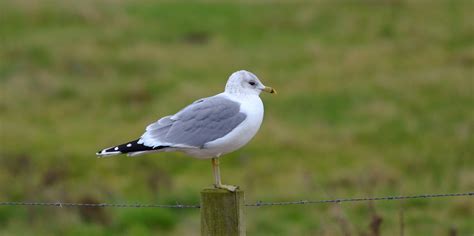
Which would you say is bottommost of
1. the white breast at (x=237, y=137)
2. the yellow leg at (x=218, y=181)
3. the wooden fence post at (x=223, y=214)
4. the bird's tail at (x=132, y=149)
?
the wooden fence post at (x=223, y=214)

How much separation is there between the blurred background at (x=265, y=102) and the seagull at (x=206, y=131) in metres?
1.77

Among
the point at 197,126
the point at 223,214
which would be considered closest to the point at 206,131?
the point at 197,126

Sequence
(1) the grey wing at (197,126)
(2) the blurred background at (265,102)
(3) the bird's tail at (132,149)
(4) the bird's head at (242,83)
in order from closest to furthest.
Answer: (3) the bird's tail at (132,149) < (1) the grey wing at (197,126) < (4) the bird's head at (242,83) < (2) the blurred background at (265,102)

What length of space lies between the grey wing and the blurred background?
1.82m

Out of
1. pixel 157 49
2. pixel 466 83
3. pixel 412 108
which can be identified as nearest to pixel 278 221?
pixel 412 108

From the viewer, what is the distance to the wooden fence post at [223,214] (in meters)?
4.72

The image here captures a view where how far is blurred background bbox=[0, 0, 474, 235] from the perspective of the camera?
10984 mm

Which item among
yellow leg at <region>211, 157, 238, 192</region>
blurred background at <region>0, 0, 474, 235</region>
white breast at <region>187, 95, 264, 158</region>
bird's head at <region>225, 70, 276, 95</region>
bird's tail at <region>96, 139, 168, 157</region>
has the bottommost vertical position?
yellow leg at <region>211, 157, 238, 192</region>

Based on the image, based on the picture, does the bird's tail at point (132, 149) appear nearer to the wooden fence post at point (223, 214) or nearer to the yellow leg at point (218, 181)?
the yellow leg at point (218, 181)

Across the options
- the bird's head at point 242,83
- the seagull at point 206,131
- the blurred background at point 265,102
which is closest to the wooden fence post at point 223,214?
the seagull at point 206,131

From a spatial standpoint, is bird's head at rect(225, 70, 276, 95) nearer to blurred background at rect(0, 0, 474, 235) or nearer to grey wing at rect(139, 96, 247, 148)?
grey wing at rect(139, 96, 247, 148)

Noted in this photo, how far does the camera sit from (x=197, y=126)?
17.4ft

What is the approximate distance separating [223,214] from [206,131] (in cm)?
66

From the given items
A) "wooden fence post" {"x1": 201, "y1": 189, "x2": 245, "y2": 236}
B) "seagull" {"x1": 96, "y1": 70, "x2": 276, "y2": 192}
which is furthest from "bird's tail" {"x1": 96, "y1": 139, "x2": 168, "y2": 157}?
"wooden fence post" {"x1": 201, "y1": 189, "x2": 245, "y2": 236}
